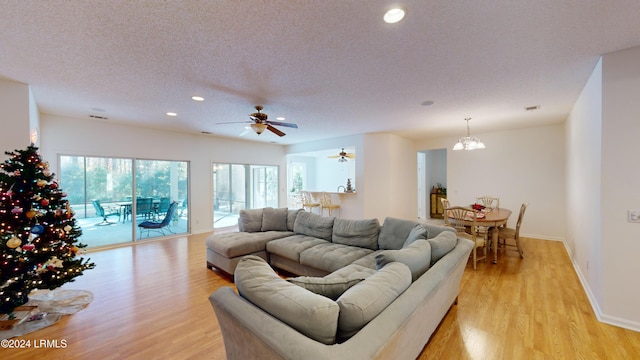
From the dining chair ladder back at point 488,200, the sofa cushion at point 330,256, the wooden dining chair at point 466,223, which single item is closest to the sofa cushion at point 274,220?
the sofa cushion at point 330,256

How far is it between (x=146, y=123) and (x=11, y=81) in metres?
2.25

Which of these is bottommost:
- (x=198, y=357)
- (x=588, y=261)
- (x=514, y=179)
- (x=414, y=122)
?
(x=198, y=357)

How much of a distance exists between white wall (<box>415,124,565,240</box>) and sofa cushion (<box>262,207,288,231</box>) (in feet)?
16.2

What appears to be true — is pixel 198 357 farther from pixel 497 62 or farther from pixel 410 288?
pixel 497 62

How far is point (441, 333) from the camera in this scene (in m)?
2.29

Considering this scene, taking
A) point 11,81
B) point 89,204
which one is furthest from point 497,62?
point 89,204

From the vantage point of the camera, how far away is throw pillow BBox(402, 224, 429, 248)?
2682mm

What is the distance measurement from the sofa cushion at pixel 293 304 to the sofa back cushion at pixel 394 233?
79.6 inches

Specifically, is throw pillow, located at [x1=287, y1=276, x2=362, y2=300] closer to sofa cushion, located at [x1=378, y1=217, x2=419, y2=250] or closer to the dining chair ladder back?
sofa cushion, located at [x1=378, y1=217, x2=419, y2=250]

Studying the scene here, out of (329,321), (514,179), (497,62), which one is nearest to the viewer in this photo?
(329,321)

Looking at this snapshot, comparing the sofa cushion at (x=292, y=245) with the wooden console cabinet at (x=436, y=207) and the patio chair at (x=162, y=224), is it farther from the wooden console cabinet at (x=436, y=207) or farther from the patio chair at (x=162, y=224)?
the wooden console cabinet at (x=436, y=207)

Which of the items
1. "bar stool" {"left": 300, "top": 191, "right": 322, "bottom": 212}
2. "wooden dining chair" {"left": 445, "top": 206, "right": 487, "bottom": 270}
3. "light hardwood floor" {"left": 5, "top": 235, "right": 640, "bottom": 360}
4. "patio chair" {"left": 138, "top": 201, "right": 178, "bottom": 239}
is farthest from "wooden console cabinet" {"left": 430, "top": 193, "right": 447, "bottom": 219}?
"patio chair" {"left": 138, "top": 201, "right": 178, "bottom": 239}

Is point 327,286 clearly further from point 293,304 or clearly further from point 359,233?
point 359,233

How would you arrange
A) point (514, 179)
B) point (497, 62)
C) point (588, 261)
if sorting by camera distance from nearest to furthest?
point (497, 62) < point (588, 261) < point (514, 179)
